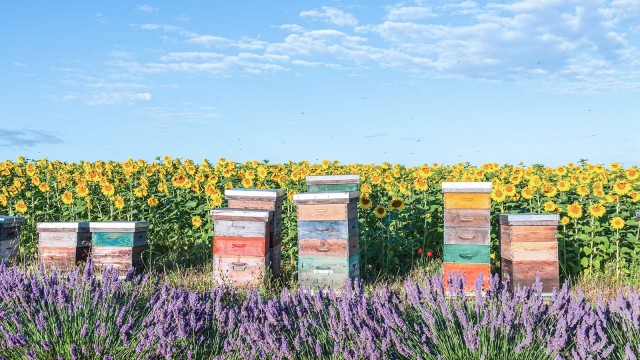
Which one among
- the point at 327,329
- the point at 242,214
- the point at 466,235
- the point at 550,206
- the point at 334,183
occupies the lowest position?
the point at 327,329

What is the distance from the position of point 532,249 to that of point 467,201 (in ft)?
3.38

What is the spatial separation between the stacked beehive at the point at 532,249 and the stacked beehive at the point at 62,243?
228 inches

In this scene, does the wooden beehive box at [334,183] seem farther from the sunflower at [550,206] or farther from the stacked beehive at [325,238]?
the sunflower at [550,206]

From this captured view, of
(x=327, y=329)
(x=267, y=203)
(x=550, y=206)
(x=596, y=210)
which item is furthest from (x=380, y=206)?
(x=327, y=329)

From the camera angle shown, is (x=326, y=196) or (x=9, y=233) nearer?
(x=326, y=196)

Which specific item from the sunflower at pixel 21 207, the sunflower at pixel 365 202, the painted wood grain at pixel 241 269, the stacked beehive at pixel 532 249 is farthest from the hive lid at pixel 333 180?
the sunflower at pixel 21 207

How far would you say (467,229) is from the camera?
24.3 feet

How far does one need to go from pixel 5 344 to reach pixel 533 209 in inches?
300

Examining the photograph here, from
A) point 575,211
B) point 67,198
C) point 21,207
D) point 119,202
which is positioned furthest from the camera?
point 21,207

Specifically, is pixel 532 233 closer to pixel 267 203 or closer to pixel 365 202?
pixel 365 202

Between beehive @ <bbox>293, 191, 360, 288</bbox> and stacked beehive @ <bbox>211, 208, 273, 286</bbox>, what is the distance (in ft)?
1.52

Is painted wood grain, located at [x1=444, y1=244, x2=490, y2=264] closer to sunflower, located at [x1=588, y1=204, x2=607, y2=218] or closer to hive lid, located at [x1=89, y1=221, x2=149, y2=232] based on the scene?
sunflower, located at [x1=588, y1=204, x2=607, y2=218]

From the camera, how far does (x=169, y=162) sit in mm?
13398

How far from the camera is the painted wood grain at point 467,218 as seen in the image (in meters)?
7.34
